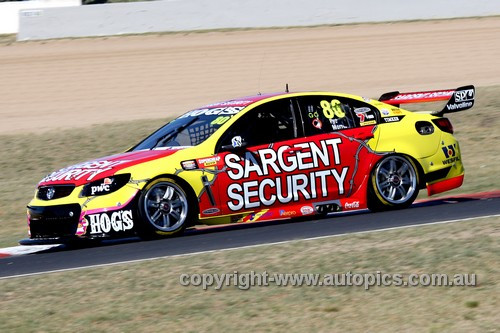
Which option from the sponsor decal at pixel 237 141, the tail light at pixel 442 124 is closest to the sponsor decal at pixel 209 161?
the sponsor decal at pixel 237 141

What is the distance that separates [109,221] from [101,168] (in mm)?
595

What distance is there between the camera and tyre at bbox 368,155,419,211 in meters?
11.2

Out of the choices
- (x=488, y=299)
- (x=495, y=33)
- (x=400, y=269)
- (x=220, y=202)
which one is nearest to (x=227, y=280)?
(x=400, y=269)

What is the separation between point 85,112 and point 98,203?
12675 millimetres

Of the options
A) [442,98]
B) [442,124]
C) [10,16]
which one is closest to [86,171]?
[442,124]

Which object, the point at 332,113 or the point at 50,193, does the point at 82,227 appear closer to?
the point at 50,193

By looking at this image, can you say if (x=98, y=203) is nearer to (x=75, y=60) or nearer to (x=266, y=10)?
(x=75, y=60)

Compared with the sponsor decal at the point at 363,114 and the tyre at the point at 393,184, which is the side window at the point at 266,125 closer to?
the sponsor decal at the point at 363,114

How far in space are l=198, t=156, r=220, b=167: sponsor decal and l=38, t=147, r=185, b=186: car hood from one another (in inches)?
11.3

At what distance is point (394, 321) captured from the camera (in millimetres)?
6680

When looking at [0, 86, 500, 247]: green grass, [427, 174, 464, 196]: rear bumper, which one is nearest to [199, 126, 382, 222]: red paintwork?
[427, 174, 464, 196]: rear bumper

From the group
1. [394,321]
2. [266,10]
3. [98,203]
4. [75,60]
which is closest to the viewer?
[394,321]

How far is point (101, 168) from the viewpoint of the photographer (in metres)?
10.2

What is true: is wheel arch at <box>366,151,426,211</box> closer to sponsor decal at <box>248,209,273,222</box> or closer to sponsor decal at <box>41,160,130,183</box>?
sponsor decal at <box>248,209,273,222</box>
